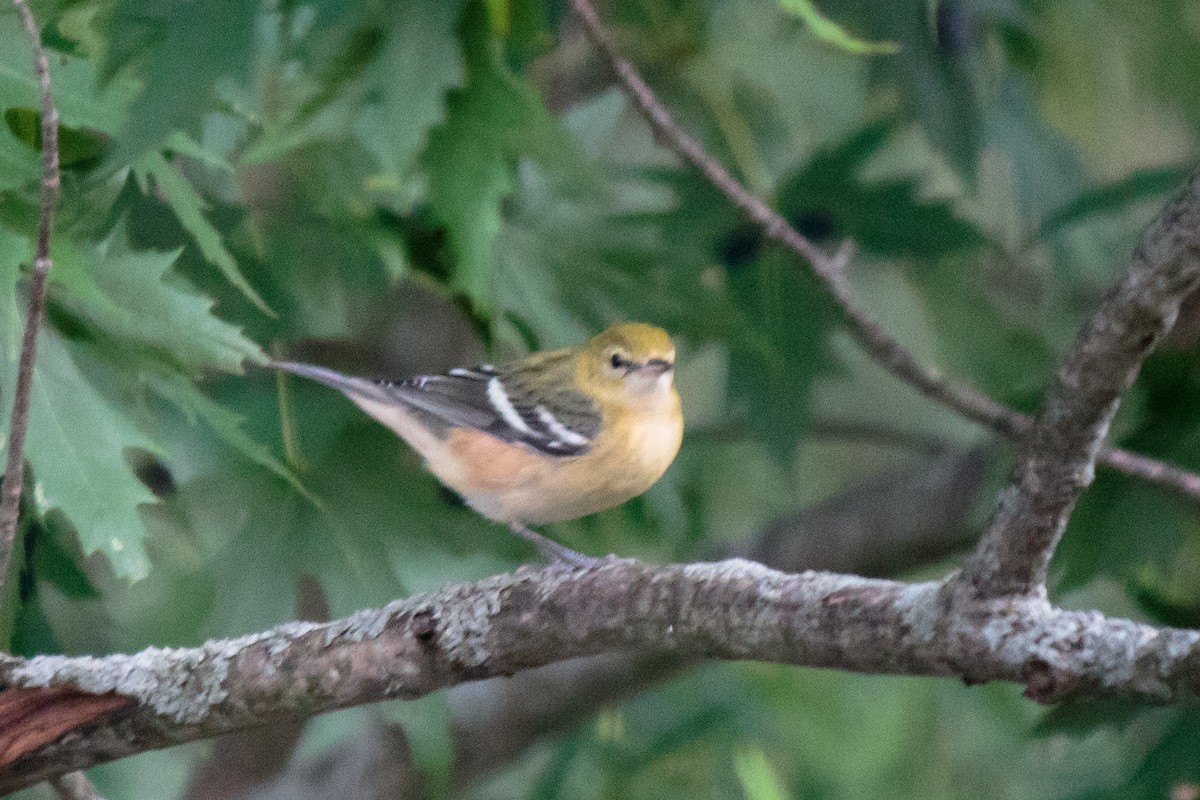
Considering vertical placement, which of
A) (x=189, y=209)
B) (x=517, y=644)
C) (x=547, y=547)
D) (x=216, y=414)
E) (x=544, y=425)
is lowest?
(x=547, y=547)

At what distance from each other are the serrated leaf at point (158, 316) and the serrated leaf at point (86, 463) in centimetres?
13

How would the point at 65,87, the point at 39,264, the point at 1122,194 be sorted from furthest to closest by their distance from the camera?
the point at 1122,194
the point at 65,87
the point at 39,264

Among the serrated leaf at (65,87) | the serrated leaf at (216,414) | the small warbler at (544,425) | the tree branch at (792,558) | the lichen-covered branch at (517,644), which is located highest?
the serrated leaf at (65,87)

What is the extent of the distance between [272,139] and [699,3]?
144cm

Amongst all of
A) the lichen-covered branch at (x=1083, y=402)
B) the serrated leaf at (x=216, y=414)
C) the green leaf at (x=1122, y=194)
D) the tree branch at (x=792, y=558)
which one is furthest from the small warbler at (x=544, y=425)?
the lichen-covered branch at (x=1083, y=402)

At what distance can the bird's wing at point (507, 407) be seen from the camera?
10.8 ft

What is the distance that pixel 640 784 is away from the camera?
14.0ft

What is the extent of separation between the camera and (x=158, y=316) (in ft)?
7.80

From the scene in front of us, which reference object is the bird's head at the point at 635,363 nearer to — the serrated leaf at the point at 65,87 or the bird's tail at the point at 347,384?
the bird's tail at the point at 347,384

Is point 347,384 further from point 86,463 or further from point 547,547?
point 86,463

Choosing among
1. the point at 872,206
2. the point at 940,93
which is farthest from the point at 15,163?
the point at 872,206

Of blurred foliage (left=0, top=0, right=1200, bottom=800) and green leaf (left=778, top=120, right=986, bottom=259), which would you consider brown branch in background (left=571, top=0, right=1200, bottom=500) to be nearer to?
blurred foliage (left=0, top=0, right=1200, bottom=800)

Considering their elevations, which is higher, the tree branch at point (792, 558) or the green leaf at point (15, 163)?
the green leaf at point (15, 163)

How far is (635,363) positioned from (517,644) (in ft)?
4.36
